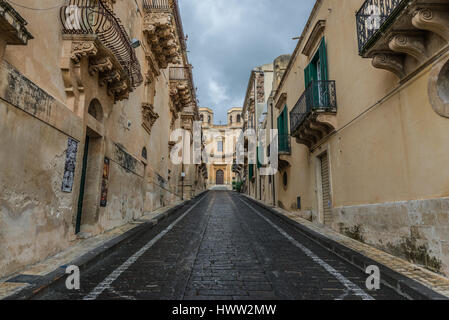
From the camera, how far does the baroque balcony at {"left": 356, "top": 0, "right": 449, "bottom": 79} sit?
437 centimetres

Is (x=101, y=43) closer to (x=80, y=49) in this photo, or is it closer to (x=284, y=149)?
(x=80, y=49)

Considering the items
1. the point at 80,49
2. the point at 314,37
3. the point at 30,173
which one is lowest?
the point at 30,173

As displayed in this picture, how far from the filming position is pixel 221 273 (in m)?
4.82

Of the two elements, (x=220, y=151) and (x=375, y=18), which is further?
(x=220, y=151)

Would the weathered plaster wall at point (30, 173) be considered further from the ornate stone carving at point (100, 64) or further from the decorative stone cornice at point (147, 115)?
the decorative stone cornice at point (147, 115)

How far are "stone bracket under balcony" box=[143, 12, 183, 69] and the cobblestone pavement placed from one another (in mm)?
10224

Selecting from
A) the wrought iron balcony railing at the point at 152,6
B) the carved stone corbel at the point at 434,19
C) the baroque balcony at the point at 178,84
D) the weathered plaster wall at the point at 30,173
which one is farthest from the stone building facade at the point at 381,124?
the baroque balcony at the point at 178,84

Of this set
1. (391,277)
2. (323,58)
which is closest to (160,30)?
(323,58)

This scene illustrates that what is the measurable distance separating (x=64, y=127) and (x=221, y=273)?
4468 mm

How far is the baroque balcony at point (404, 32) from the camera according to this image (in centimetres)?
437

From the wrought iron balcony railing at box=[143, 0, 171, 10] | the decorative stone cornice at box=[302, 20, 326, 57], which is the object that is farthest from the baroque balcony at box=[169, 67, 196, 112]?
the decorative stone cornice at box=[302, 20, 326, 57]
